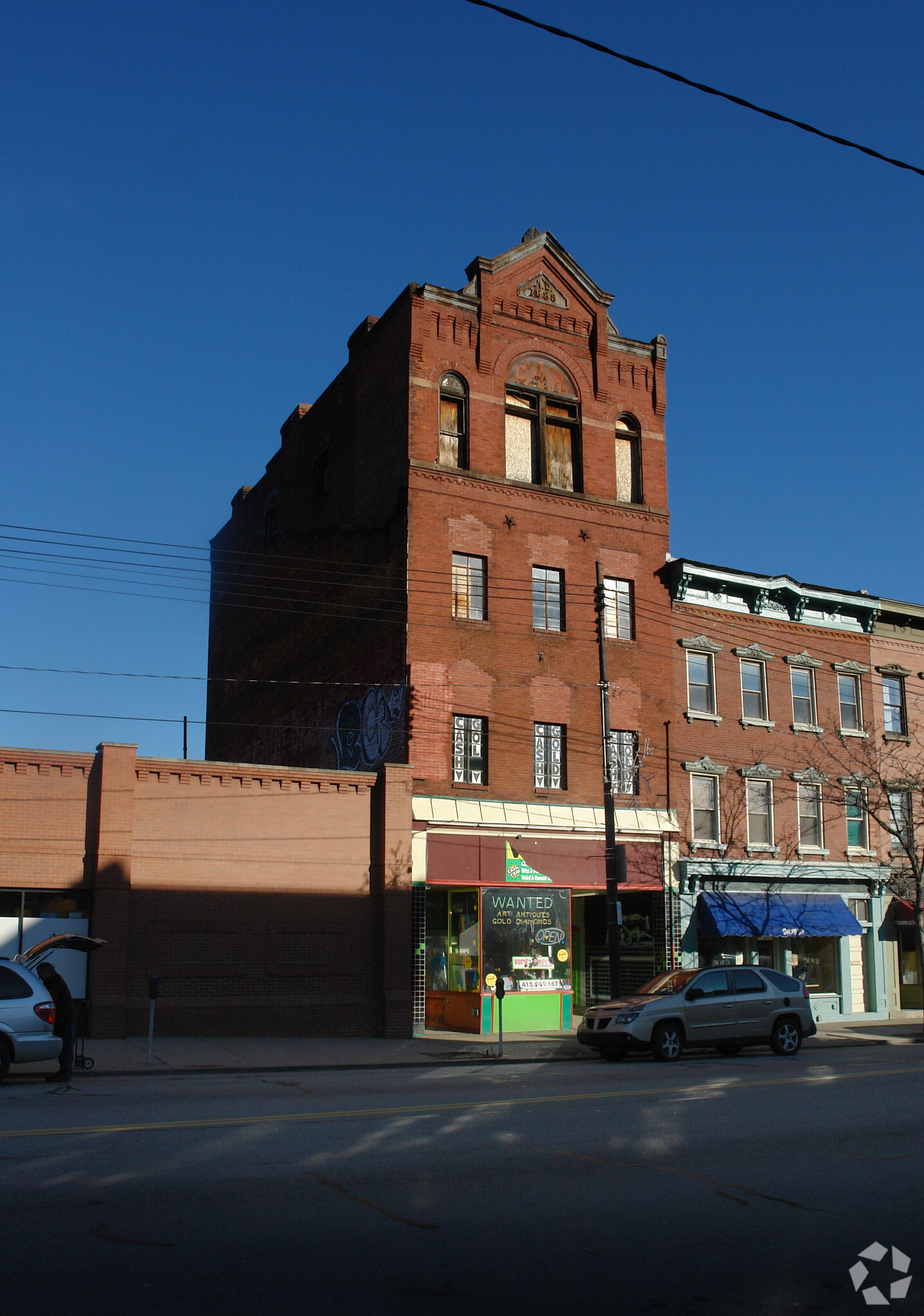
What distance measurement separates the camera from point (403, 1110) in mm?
12859

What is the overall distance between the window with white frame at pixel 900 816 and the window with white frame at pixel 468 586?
472 inches

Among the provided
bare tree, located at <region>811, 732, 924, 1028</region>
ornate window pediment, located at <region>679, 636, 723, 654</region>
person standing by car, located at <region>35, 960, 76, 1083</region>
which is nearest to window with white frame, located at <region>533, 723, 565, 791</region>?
ornate window pediment, located at <region>679, 636, 723, 654</region>

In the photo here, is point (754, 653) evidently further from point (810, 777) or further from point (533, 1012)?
point (533, 1012)


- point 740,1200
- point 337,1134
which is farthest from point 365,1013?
point 740,1200

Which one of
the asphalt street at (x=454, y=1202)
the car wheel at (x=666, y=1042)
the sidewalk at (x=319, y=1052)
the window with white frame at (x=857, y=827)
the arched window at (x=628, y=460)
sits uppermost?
the arched window at (x=628, y=460)

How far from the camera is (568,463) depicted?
3169cm

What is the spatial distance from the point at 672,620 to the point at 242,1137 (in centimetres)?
2299

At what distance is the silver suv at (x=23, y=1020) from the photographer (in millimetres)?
15414

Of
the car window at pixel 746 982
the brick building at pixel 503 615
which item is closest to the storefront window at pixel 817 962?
the brick building at pixel 503 615

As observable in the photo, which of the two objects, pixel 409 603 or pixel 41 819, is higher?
pixel 409 603

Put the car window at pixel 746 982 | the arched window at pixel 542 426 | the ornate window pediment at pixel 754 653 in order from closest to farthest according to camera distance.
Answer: the car window at pixel 746 982 → the arched window at pixel 542 426 → the ornate window pediment at pixel 754 653

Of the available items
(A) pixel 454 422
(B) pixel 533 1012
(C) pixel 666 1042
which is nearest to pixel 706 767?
(B) pixel 533 1012

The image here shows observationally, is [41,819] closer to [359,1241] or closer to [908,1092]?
[908,1092]

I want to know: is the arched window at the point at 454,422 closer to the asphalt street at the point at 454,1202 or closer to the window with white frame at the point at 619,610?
the window with white frame at the point at 619,610
